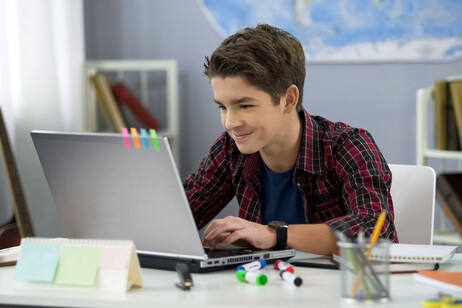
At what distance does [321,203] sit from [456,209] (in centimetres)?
78

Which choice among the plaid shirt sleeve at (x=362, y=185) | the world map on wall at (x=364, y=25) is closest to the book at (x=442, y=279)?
the plaid shirt sleeve at (x=362, y=185)

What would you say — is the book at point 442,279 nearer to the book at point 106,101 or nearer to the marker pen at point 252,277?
the marker pen at point 252,277

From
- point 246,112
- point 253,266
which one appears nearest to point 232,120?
point 246,112

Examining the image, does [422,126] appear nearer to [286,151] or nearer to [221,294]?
[286,151]

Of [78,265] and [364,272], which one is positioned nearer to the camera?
[364,272]

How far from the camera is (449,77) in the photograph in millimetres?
3148

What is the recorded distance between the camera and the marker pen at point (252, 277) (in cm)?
112

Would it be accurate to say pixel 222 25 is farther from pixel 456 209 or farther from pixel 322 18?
pixel 456 209

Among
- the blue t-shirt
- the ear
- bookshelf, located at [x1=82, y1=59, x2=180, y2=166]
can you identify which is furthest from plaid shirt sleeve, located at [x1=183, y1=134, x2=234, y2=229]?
bookshelf, located at [x1=82, y1=59, x2=180, y2=166]

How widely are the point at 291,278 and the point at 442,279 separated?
0.24m

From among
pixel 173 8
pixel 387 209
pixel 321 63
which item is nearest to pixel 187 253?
pixel 387 209

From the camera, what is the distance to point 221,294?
3.51 feet

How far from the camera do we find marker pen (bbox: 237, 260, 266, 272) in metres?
1.20

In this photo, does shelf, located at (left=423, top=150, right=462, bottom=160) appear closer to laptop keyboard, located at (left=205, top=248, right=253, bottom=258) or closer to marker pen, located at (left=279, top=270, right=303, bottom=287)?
laptop keyboard, located at (left=205, top=248, right=253, bottom=258)
